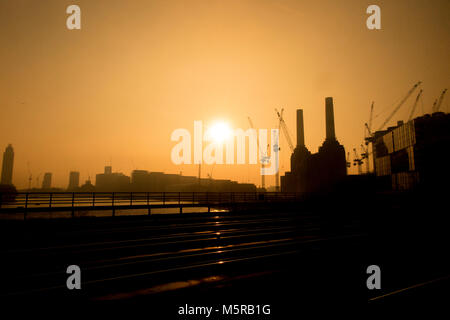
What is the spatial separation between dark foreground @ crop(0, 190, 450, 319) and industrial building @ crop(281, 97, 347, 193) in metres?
73.8

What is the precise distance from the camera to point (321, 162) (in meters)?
88.2

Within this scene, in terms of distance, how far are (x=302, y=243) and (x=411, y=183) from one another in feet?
158

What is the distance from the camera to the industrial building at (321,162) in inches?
3312

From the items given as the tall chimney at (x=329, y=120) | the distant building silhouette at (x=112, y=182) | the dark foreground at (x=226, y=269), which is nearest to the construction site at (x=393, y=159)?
the tall chimney at (x=329, y=120)

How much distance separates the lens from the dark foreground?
192 inches

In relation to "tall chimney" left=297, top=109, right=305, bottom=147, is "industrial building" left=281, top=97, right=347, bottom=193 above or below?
below

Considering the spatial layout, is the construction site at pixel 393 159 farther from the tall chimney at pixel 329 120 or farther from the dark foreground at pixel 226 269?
the dark foreground at pixel 226 269

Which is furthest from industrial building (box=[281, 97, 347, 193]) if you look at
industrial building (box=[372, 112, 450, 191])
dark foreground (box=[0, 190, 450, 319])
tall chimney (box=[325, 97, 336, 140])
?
dark foreground (box=[0, 190, 450, 319])

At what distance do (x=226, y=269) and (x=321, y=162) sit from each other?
289 ft

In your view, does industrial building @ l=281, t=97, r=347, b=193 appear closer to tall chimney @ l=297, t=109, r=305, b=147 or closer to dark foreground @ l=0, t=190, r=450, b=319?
tall chimney @ l=297, t=109, r=305, b=147

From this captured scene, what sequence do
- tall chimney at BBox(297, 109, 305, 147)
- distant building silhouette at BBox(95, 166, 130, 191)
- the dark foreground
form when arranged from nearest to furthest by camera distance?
the dark foreground
tall chimney at BBox(297, 109, 305, 147)
distant building silhouette at BBox(95, 166, 130, 191)

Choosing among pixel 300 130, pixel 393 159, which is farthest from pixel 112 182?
pixel 393 159
